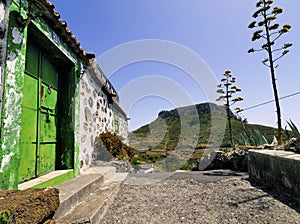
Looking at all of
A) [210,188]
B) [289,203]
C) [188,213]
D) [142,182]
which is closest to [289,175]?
[289,203]

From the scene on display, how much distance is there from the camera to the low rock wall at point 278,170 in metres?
2.01

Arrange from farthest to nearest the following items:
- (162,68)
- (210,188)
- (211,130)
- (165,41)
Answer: (211,130)
(162,68)
(165,41)
(210,188)

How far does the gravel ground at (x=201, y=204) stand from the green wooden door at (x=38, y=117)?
1.09 metres

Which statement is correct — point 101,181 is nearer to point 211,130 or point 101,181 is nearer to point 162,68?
point 162,68

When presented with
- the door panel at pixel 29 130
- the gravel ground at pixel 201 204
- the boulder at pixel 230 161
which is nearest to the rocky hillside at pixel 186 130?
the boulder at pixel 230 161

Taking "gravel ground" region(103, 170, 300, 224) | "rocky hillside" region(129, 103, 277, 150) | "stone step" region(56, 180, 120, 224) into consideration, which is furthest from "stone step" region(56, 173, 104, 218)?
"rocky hillside" region(129, 103, 277, 150)

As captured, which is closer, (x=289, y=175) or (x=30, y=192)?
(x=30, y=192)

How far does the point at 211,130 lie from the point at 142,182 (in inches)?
433

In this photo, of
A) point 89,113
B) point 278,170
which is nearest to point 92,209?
point 278,170

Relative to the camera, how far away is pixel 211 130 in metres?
13.4

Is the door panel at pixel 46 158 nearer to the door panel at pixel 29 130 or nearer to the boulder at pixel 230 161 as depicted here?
the door panel at pixel 29 130

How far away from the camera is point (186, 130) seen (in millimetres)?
13664

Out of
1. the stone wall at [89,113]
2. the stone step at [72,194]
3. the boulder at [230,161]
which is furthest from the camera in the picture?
the boulder at [230,161]

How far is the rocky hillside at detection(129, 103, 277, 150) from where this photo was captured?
1151cm
